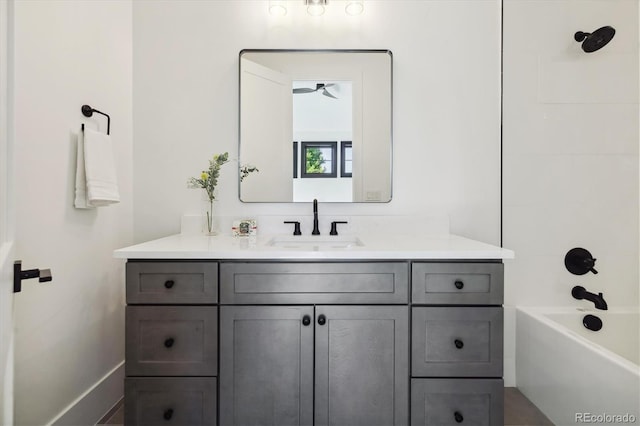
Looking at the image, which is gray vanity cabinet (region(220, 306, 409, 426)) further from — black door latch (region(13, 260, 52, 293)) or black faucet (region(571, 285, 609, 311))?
black faucet (region(571, 285, 609, 311))

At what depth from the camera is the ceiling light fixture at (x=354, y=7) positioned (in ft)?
5.73

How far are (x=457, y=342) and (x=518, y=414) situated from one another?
2.60 feet

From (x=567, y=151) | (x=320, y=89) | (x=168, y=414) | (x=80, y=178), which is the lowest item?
(x=168, y=414)

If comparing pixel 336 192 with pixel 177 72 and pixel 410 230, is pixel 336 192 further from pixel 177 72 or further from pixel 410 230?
pixel 177 72

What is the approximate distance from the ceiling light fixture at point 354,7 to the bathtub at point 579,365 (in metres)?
1.89

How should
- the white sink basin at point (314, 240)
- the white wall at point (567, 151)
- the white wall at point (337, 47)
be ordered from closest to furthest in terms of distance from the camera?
1. the white wall at point (567, 151)
2. the white sink basin at point (314, 240)
3. the white wall at point (337, 47)

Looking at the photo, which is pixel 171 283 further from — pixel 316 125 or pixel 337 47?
pixel 337 47

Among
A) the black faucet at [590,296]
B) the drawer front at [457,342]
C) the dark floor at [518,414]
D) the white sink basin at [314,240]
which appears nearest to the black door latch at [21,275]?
the white sink basin at [314,240]

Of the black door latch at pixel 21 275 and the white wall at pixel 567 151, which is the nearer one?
the black door latch at pixel 21 275

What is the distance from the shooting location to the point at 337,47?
1786 millimetres

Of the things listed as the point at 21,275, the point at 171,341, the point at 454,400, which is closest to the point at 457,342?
the point at 454,400

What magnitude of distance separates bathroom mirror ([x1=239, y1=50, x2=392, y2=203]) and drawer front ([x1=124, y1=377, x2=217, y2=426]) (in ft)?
3.12

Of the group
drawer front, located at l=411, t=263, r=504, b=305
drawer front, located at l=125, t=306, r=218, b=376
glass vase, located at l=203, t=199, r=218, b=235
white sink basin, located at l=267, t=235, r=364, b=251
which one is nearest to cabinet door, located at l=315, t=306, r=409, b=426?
drawer front, located at l=411, t=263, r=504, b=305

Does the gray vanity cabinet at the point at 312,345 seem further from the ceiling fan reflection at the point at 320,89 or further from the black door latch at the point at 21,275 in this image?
the ceiling fan reflection at the point at 320,89
